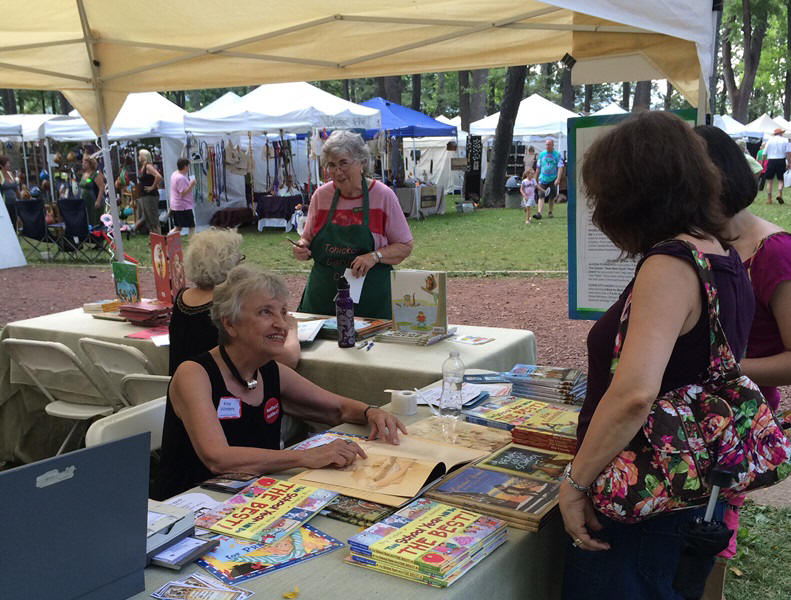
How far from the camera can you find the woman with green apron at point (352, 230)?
381 centimetres

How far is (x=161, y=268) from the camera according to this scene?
13.5 ft

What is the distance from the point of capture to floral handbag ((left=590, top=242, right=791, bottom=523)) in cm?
142

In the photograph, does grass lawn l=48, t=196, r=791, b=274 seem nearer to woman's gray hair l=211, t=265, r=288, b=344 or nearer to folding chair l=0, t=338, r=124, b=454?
folding chair l=0, t=338, r=124, b=454

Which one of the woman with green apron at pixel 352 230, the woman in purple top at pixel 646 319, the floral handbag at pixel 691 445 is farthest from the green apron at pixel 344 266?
the floral handbag at pixel 691 445

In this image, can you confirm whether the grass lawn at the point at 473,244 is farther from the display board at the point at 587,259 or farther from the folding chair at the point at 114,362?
the display board at the point at 587,259

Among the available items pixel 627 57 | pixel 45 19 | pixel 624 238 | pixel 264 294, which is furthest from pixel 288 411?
pixel 45 19

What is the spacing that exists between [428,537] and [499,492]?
303 mm

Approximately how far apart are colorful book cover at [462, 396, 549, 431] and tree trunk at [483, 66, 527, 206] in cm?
1441

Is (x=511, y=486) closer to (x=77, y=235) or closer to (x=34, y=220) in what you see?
(x=77, y=235)

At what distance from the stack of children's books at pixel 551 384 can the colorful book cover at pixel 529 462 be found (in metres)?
0.49

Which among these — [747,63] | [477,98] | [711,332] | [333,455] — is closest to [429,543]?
[333,455]

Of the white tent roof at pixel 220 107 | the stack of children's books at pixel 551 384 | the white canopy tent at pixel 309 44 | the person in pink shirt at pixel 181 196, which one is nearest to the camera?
the stack of children's books at pixel 551 384

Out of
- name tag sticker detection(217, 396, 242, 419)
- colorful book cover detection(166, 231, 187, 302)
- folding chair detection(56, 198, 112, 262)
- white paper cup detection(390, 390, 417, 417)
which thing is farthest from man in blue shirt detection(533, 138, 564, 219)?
name tag sticker detection(217, 396, 242, 419)

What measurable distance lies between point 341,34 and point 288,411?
2.34m
